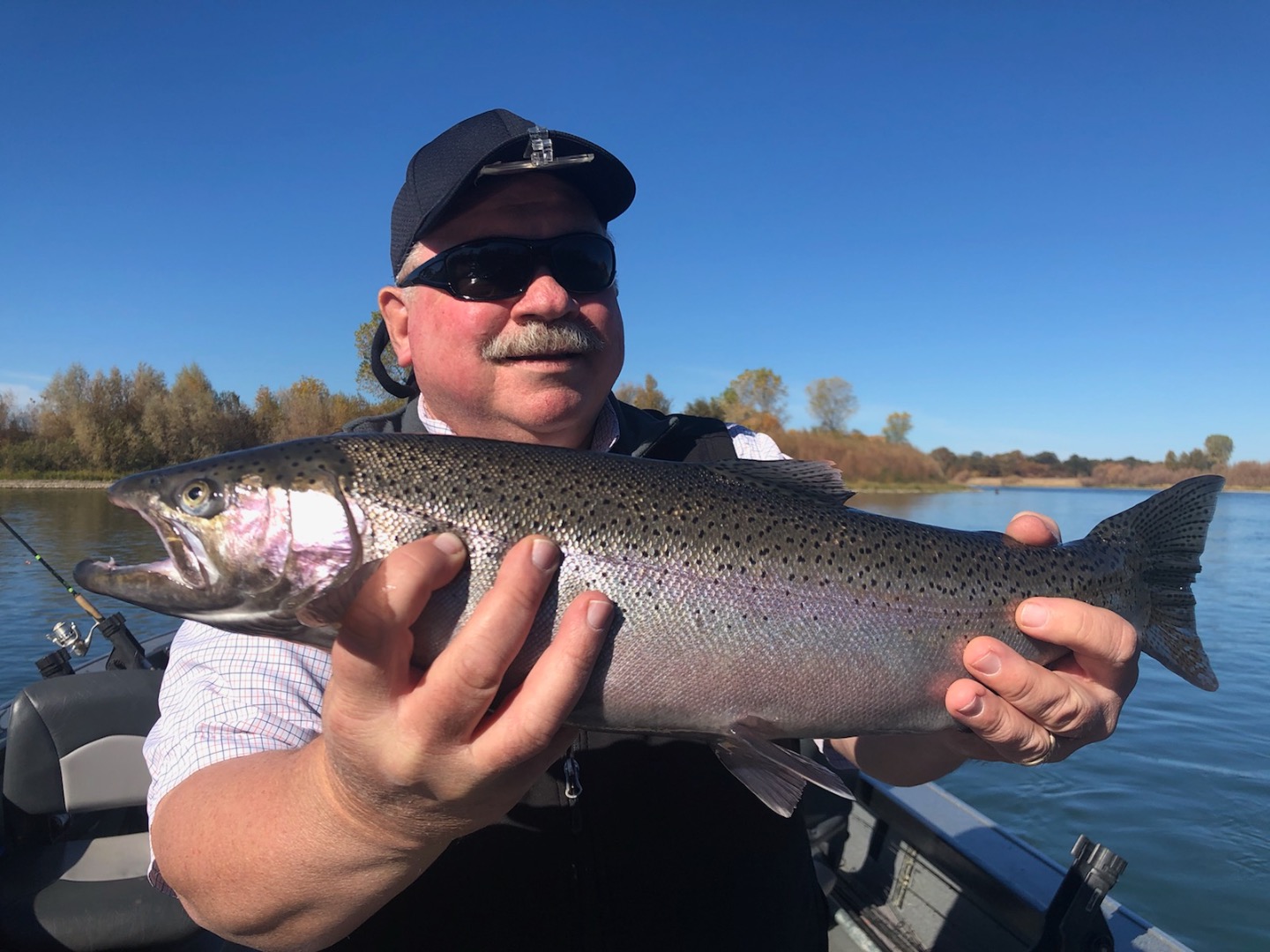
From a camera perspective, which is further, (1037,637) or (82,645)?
(82,645)

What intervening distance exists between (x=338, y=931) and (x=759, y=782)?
1080mm

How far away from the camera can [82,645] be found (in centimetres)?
541

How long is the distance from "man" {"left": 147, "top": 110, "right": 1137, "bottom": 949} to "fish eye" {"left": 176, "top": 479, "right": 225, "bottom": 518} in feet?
1.39

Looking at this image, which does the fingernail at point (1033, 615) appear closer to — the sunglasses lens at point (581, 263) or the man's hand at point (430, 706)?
the man's hand at point (430, 706)

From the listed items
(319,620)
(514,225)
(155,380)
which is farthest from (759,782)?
(155,380)

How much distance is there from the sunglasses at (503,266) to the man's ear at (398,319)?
140 mm

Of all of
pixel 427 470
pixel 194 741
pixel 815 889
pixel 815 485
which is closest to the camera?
pixel 194 741

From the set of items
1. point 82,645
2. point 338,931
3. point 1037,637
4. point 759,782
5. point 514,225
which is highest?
point 514,225

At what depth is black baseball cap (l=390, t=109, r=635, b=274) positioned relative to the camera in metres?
2.52

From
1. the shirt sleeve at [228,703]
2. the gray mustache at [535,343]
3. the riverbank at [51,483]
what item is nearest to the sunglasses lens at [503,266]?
the gray mustache at [535,343]

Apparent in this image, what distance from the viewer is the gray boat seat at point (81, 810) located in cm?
335

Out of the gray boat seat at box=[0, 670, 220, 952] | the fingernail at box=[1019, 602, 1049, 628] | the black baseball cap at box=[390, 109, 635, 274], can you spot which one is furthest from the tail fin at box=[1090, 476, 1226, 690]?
the gray boat seat at box=[0, 670, 220, 952]

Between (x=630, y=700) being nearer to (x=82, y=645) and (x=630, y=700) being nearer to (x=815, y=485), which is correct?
(x=815, y=485)

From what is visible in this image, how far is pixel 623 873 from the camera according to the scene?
2.23 metres
